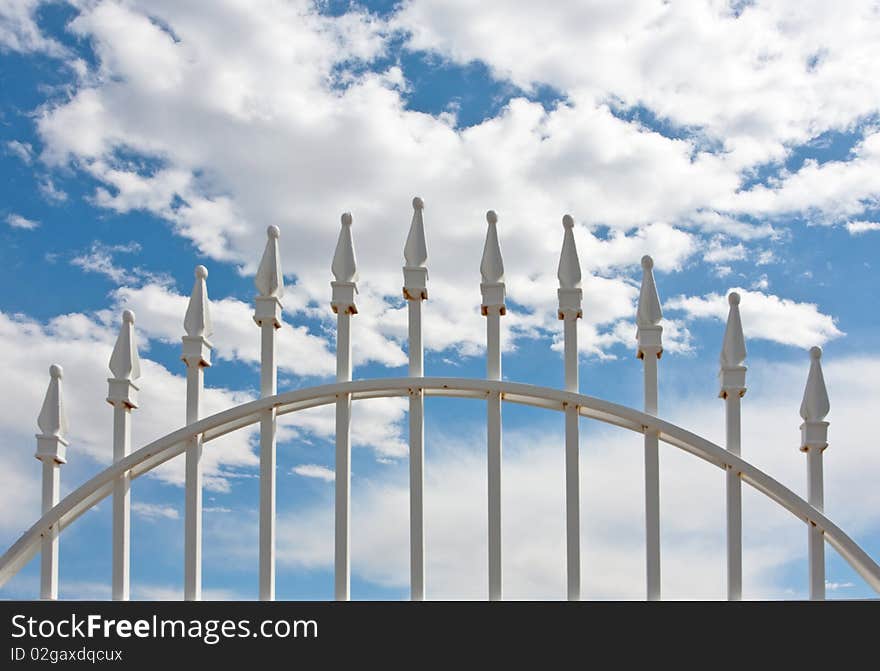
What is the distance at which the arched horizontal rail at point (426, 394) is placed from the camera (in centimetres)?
432

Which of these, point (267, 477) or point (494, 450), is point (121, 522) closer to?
point (267, 477)

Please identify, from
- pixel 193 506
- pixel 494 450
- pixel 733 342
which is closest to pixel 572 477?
pixel 494 450

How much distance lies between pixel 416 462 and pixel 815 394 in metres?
1.82

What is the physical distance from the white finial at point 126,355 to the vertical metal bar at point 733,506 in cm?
271

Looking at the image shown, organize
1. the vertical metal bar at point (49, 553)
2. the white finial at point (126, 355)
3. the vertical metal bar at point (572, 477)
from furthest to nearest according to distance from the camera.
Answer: the white finial at point (126, 355)
the vertical metal bar at point (49, 553)
the vertical metal bar at point (572, 477)

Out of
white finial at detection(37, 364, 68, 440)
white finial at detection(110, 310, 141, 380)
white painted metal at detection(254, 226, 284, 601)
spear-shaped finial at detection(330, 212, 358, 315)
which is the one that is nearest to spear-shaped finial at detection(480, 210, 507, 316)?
spear-shaped finial at detection(330, 212, 358, 315)

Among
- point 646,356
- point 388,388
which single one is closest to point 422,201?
point 388,388

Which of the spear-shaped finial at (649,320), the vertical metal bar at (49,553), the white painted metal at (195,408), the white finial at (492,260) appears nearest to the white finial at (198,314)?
the white painted metal at (195,408)

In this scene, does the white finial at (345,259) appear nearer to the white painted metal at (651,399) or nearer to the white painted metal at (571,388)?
the white painted metal at (571,388)

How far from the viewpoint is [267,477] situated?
443cm
